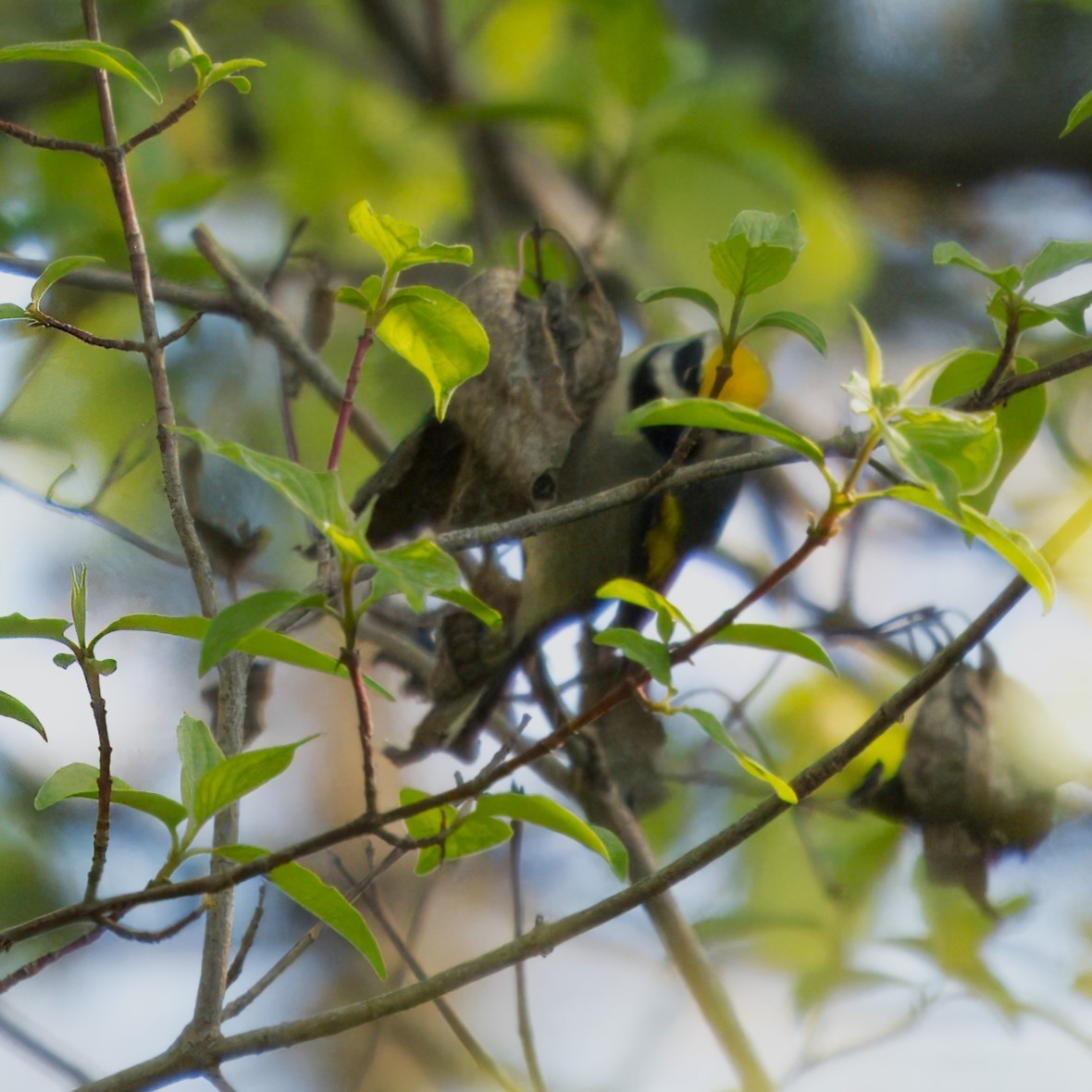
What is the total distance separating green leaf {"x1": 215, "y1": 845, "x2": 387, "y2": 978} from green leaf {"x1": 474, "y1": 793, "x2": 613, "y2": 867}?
5 cm

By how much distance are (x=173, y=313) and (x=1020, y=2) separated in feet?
2.30

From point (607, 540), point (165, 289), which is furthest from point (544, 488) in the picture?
point (165, 289)

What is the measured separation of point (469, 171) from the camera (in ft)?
3.59

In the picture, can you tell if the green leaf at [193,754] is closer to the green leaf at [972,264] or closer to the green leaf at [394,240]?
the green leaf at [394,240]

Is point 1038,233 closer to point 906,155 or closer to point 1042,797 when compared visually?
point 906,155

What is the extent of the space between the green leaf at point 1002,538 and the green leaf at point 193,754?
7.2 inches

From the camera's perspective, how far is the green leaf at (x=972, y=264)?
1.03 ft

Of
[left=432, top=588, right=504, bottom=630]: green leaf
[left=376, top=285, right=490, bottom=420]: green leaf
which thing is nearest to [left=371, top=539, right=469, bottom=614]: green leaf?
[left=432, top=588, right=504, bottom=630]: green leaf

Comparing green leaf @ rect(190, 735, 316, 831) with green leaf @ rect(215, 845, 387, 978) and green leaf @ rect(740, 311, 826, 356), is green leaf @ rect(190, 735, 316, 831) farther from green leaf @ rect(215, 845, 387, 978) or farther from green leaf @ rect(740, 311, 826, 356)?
green leaf @ rect(740, 311, 826, 356)

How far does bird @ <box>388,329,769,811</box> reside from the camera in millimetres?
595

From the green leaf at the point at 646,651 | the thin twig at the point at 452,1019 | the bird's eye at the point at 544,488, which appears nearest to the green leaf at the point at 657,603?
the green leaf at the point at 646,651

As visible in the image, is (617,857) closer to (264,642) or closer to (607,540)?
(264,642)

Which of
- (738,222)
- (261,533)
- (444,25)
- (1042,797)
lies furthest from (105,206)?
(1042,797)

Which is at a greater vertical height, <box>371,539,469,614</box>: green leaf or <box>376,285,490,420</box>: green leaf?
<box>376,285,490,420</box>: green leaf
